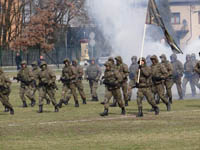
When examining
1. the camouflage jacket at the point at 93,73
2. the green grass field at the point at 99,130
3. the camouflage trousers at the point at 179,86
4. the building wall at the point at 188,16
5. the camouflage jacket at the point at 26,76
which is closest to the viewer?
the green grass field at the point at 99,130

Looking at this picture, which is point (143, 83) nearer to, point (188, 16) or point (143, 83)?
point (143, 83)

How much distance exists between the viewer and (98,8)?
4372 cm

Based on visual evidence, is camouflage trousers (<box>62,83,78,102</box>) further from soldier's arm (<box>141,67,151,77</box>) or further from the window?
the window

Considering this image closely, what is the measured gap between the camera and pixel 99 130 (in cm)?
1883

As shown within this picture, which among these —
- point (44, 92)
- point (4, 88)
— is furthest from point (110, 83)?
point (4, 88)

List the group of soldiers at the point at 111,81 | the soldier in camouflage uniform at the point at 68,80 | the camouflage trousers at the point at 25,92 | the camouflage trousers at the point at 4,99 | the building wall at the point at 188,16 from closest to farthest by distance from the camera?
the group of soldiers at the point at 111,81 < the camouflage trousers at the point at 4,99 < the soldier in camouflage uniform at the point at 68,80 < the camouflage trousers at the point at 25,92 < the building wall at the point at 188,16

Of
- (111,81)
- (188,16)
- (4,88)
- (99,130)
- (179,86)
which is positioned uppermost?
(188,16)

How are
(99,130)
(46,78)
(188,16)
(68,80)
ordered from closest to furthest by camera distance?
1. (99,130)
2. (46,78)
3. (68,80)
4. (188,16)

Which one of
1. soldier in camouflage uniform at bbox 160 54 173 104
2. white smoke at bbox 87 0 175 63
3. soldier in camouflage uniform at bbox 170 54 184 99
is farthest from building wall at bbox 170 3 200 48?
soldier in camouflage uniform at bbox 160 54 173 104

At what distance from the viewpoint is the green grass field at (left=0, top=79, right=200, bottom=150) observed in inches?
631

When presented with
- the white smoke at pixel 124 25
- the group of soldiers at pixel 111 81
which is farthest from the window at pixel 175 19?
the group of soldiers at pixel 111 81

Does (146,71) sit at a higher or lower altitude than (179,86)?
higher

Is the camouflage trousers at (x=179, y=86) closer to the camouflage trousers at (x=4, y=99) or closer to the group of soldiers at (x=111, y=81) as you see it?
the group of soldiers at (x=111, y=81)

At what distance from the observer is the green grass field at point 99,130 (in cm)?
1603
